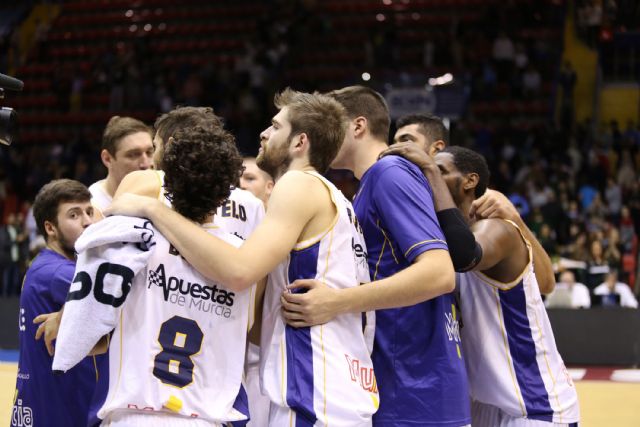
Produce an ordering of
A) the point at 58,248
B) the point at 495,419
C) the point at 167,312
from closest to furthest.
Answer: the point at 167,312 → the point at 495,419 → the point at 58,248

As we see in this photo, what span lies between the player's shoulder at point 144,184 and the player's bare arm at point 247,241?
0.44 m

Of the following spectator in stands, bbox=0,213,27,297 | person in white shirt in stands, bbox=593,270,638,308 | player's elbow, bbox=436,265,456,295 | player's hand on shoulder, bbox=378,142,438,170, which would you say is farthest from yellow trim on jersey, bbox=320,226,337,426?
spectator in stands, bbox=0,213,27,297

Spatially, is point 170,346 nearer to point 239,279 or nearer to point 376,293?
point 239,279

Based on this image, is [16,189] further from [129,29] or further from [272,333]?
[272,333]

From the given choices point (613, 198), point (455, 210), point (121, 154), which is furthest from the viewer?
point (613, 198)

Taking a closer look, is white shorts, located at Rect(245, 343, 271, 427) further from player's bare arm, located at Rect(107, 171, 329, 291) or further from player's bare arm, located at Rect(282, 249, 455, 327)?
player's bare arm, located at Rect(107, 171, 329, 291)

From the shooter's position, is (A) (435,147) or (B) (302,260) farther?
(A) (435,147)

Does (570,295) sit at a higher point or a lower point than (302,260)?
lower

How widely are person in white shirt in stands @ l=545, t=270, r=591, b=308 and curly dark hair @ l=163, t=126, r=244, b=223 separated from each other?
878cm

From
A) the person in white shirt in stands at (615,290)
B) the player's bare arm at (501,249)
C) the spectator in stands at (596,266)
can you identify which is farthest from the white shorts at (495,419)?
the spectator in stands at (596,266)

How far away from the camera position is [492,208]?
3771mm

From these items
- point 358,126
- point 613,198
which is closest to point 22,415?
point 358,126

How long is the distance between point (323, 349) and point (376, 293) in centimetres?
26

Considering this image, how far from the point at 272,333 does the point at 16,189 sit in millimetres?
16950
